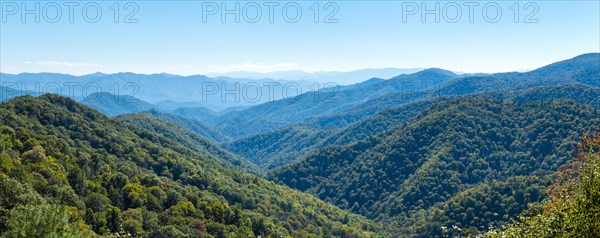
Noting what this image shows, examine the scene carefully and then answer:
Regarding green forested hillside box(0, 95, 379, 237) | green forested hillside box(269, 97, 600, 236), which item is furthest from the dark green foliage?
green forested hillside box(269, 97, 600, 236)

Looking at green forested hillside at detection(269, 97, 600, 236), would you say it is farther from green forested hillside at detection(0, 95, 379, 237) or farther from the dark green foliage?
the dark green foliage

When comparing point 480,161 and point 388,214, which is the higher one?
point 480,161

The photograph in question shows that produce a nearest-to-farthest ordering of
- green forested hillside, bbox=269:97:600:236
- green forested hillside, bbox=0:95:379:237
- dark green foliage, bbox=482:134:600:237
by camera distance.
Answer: dark green foliage, bbox=482:134:600:237, green forested hillside, bbox=0:95:379:237, green forested hillside, bbox=269:97:600:236

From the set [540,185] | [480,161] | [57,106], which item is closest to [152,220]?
[57,106]

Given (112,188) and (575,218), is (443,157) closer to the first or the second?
(112,188)

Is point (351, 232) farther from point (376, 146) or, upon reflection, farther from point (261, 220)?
point (376, 146)

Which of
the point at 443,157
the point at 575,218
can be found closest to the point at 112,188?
the point at 575,218

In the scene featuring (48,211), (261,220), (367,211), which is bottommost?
(367,211)
